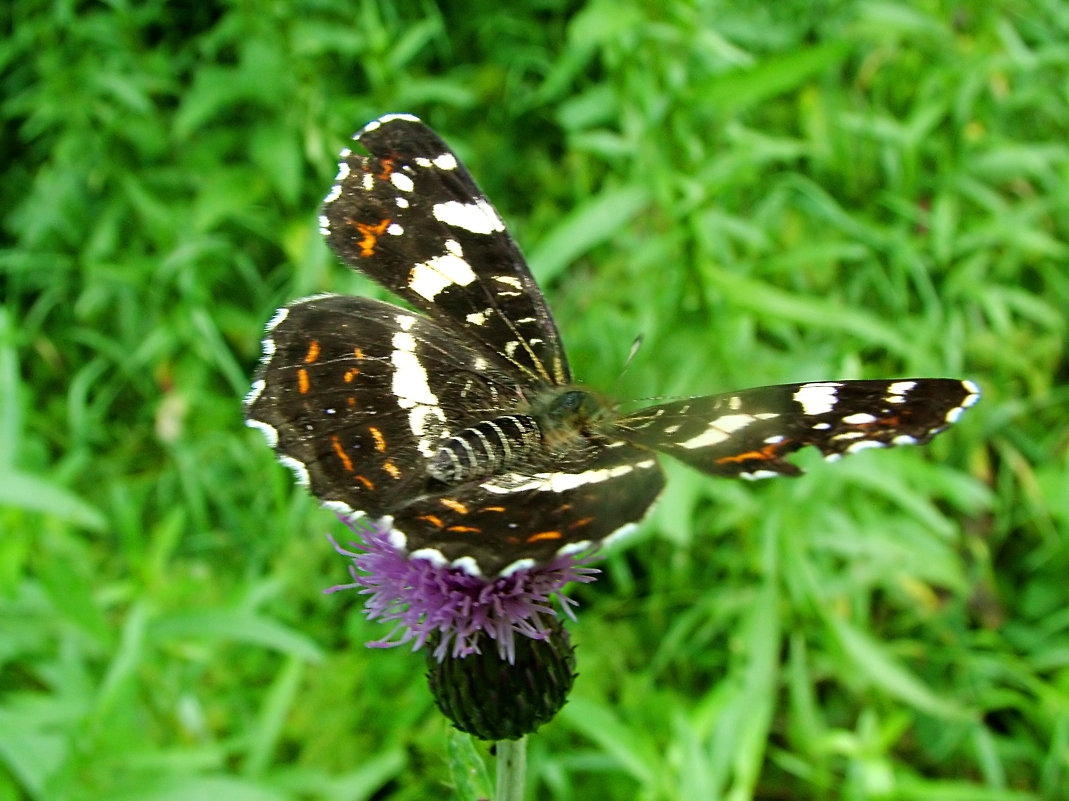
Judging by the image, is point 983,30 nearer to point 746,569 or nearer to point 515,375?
point 746,569

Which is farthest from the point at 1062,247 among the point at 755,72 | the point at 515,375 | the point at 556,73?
the point at 515,375

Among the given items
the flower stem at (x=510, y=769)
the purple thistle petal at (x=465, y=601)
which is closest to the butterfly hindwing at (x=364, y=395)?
the purple thistle petal at (x=465, y=601)

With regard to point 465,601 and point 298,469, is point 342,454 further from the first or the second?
point 465,601

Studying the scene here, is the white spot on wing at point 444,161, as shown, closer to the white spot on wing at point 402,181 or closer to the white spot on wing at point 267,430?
the white spot on wing at point 402,181

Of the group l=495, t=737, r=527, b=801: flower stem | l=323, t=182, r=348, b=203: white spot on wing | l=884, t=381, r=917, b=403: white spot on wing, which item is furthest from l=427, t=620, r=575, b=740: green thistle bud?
l=323, t=182, r=348, b=203: white spot on wing

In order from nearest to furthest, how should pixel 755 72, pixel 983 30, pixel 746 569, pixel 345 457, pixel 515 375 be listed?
pixel 345 457 → pixel 515 375 → pixel 755 72 → pixel 746 569 → pixel 983 30

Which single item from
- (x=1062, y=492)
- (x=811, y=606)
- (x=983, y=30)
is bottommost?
(x=811, y=606)

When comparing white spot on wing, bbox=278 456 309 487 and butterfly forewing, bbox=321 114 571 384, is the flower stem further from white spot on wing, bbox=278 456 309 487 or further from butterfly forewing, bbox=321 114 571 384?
butterfly forewing, bbox=321 114 571 384
